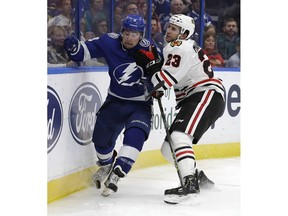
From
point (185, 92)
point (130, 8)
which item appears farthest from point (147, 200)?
point (130, 8)

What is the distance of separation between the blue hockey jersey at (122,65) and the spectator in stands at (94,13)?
307mm

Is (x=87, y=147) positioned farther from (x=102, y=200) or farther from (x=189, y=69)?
(x=189, y=69)

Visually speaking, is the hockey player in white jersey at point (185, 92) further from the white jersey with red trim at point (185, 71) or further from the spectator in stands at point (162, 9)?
the spectator in stands at point (162, 9)

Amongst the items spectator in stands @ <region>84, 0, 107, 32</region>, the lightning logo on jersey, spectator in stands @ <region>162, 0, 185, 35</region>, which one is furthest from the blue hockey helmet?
spectator in stands @ <region>162, 0, 185, 35</region>

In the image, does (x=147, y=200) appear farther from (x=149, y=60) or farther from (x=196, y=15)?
(x=196, y=15)

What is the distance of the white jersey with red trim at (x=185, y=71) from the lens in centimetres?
371

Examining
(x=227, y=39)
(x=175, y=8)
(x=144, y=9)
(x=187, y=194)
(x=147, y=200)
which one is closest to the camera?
(x=187, y=194)

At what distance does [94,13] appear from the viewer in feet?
14.7

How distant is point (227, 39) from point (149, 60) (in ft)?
7.45

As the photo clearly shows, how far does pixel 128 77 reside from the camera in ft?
13.4
